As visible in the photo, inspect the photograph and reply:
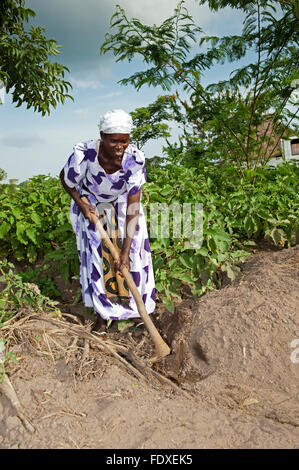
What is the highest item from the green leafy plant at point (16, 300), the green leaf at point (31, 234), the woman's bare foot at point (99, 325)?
the green leaf at point (31, 234)

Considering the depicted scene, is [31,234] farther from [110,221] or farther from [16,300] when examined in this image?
[110,221]

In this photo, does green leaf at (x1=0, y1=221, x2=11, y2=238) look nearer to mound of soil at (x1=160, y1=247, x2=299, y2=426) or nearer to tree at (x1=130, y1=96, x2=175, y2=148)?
mound of soil at (x1=160, y1=247, x2=299, y2=426)

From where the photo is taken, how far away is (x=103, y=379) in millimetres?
2201

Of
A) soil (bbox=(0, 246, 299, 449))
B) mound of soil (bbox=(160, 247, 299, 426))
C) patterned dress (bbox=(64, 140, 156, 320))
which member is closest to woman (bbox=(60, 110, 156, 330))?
patterned dress (bbox=(64, 140, 156, 320))

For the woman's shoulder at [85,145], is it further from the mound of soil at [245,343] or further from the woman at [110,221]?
the mound of soil at [245,343]

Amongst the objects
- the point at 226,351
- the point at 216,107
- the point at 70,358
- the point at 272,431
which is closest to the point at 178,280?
the point at 226,351

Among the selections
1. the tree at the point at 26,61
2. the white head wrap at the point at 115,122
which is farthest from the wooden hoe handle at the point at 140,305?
the tree at the point at 26,61

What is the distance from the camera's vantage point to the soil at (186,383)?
179cm

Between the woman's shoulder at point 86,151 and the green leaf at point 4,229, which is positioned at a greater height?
the woman's shoulder at point 86,151

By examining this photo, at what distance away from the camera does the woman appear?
2457 millimetres

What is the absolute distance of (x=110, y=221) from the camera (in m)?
2.67

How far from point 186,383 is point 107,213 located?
3.81 feet

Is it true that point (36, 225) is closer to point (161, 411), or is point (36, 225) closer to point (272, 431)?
point (161, 411)

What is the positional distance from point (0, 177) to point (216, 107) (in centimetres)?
335
